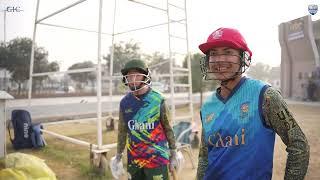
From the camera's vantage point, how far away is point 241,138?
1.55 m

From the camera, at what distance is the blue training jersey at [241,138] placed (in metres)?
1.52

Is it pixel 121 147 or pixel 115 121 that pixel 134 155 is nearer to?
pixel 121 147

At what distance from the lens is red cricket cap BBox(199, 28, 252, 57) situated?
63.1 inches

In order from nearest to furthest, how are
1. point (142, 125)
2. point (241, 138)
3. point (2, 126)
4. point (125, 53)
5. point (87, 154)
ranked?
point (241, 138) → point (2, 126) → point (142, 125) → point (87, 154) → point (125, 53)

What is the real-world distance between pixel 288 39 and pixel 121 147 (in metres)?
2.49

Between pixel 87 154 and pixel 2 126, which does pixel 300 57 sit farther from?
pixel 87 154

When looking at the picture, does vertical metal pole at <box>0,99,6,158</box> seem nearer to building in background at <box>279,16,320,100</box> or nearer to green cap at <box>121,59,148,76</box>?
green cap at <box>121,59,148,76</box>

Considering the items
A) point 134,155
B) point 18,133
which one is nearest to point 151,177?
point 134,155

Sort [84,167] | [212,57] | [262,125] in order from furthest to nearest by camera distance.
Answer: [84,167]
[212,57]
[262,125]

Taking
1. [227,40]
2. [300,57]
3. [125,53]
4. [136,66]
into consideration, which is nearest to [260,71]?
[300,57]

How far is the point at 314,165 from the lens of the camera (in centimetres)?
454

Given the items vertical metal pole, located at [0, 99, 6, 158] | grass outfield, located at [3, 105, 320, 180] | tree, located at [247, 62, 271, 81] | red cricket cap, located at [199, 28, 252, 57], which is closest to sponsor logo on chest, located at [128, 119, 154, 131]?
vertical metal pole, located at [0, 99, 6, 158]

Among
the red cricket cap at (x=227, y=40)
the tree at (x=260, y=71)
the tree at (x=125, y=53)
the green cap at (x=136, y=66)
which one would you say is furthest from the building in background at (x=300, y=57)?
the tree at (x=125, y=53)

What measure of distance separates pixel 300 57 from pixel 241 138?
10.8 ft
